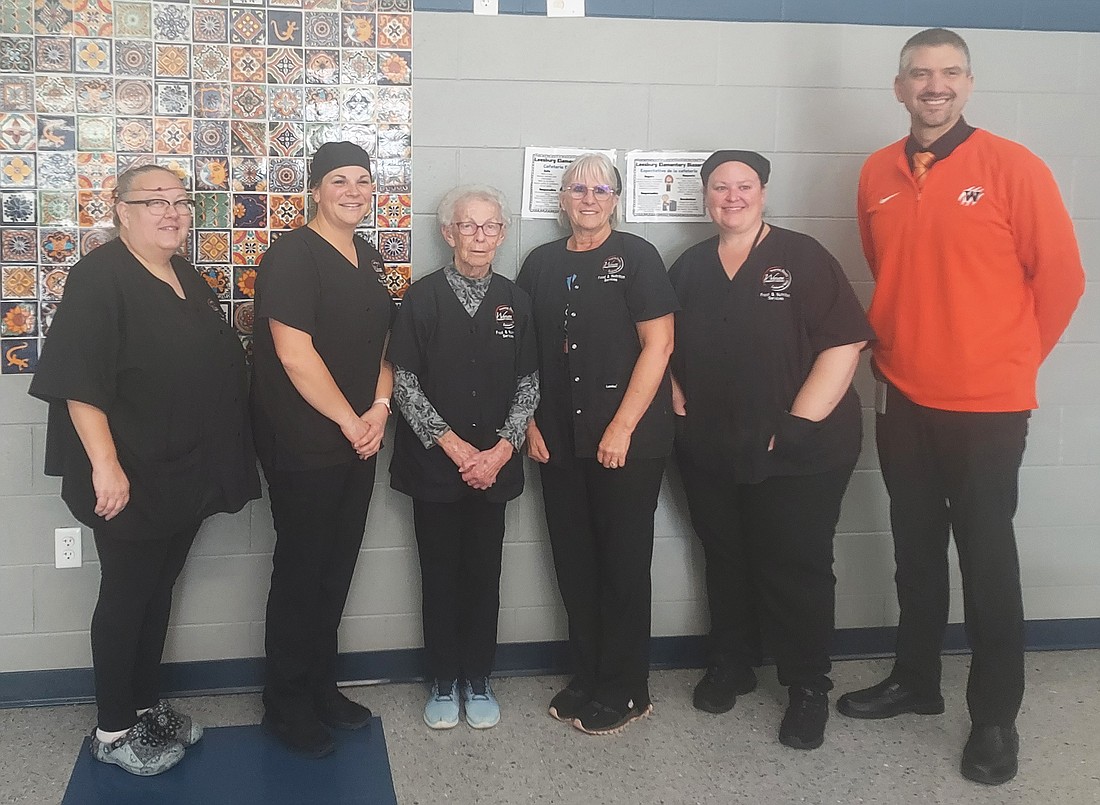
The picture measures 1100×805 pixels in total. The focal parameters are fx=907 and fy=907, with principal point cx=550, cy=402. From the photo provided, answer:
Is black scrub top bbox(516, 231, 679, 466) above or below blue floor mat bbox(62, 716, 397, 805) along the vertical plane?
above

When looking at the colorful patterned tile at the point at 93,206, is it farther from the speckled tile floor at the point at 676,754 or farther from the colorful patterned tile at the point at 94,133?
the speckled tile floor at the point at 676,754

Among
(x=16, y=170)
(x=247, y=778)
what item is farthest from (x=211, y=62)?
(x=247, y=778)

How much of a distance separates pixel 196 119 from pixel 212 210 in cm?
27

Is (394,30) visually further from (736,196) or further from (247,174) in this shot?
(736,196)

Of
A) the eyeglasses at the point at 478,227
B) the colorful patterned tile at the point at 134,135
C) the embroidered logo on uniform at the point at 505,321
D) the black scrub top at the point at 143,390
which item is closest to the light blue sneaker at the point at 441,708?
the black scrub top at the point at 143,390

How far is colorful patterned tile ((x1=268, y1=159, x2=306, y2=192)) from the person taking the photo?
2740 mm

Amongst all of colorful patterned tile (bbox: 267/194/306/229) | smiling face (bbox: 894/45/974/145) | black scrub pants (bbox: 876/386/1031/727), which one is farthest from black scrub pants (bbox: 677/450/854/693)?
colorful patterned tile (bbox: 267/194/306/229)

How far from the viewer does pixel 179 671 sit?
9.48 feet

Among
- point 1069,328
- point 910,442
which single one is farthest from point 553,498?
point 1069,328

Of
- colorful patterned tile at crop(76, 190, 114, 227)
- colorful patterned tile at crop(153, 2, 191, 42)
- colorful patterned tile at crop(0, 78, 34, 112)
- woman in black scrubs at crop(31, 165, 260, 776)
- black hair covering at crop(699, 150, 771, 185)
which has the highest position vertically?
colorful patterned tile at crop(153, 2, 191, 42)

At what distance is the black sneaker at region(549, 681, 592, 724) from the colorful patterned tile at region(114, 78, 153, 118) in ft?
7.04

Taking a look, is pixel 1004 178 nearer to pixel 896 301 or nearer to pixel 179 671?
pixel 896 301

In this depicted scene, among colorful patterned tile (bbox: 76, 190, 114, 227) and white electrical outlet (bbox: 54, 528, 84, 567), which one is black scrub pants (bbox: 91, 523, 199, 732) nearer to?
white electrical outlet (bbox: 54, 528, 84, 567)

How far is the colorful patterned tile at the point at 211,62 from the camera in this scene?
2668mm
